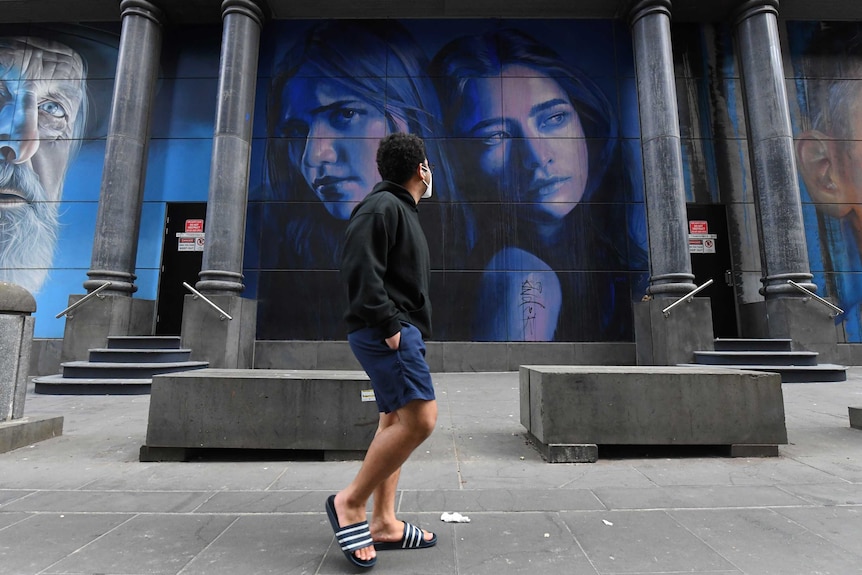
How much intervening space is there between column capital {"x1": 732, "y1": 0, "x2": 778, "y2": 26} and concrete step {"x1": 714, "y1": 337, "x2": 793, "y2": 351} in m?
8.25

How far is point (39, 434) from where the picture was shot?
15.9 ft

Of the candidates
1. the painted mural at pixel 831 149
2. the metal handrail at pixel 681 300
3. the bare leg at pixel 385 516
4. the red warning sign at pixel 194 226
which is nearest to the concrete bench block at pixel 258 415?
the bare leg at pixel 385 516

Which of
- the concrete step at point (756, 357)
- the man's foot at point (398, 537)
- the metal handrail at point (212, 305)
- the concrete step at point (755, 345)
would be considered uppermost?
the metal handrail at point (212, 305)

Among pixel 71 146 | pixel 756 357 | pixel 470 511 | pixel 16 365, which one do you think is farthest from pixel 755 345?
pixel 71 146

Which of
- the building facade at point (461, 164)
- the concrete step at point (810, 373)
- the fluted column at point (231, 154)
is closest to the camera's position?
the concrete step at point (810, 373)

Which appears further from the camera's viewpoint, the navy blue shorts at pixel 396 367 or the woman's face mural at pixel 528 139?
the woman's face mural at pixel 528 139

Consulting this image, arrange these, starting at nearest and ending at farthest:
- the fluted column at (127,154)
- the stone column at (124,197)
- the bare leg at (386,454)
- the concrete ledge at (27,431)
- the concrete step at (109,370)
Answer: the bare leg at (386,454) < the concrete ledge at (27,431) < the concrete step at (109,370) < the stone column at (124,197) < the fluted column at (127,154)

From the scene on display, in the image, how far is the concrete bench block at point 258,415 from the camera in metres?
4.10

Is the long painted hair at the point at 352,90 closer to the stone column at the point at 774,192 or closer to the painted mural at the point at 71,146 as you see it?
the painted mural at the point at 71,146

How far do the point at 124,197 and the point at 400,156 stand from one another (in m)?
11.0

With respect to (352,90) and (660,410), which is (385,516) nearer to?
(660,410)

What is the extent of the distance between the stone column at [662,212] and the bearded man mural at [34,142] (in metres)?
14.8

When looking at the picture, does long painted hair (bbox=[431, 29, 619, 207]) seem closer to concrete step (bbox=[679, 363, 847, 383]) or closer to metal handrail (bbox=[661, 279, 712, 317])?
metal handrail (bbox=[661, 279, 712, 317])

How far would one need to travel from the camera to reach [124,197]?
1083cm
